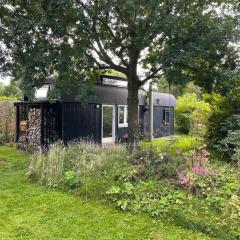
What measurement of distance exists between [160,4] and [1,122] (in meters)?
9.47

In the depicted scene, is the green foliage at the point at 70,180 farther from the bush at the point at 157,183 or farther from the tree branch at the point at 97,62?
the tree branch at the point at 97,62

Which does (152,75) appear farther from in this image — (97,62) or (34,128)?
(34,128)

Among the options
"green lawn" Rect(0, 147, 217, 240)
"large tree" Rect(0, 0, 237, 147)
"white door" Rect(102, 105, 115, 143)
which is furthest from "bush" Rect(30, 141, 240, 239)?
"white door" Rect(102, 105, 115, 143)

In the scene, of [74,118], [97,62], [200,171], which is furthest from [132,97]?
[200,171]

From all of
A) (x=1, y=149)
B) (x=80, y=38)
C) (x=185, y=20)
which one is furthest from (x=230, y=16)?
(x=1, y=149)

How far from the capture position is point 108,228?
195 inches

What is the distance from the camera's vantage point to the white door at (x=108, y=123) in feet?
48.2

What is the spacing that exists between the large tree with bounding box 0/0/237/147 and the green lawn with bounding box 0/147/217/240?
3456mm

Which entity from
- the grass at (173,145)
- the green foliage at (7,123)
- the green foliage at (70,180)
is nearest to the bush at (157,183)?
the green foliage at (70,180)

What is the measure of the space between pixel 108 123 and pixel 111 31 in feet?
17.4

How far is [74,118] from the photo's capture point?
1268cm

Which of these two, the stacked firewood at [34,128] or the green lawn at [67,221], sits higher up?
the stacked firewood at [34,128]

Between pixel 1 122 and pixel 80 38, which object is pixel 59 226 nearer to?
pixel 80 38

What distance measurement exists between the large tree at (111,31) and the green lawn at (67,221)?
11.3 feet
